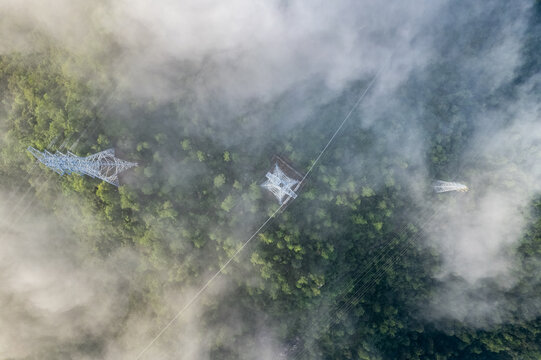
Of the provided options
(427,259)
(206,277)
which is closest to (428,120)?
(427,259)

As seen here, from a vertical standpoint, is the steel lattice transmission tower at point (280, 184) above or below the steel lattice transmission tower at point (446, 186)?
below

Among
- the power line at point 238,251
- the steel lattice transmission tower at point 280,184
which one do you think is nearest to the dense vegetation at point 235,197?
the power line at point 238,251

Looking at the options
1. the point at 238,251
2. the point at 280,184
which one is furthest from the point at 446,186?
the point at 238,251

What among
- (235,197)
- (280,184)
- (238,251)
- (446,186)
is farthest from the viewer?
(446,186)

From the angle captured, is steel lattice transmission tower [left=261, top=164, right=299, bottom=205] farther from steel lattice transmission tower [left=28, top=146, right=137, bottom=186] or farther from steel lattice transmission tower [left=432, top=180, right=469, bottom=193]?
steel lattice transmission tower [left=432, top=180, right=469, bottom=193]

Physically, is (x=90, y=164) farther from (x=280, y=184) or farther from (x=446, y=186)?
(x=446, y=186)

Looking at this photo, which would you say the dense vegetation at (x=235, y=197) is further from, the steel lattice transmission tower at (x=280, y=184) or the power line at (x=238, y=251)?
the steel lattice transmission tower at (x=280, y=184)

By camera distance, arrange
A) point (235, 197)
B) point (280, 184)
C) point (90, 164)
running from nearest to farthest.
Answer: point (90, 164) → point (280, 184) → point (235, 197)
